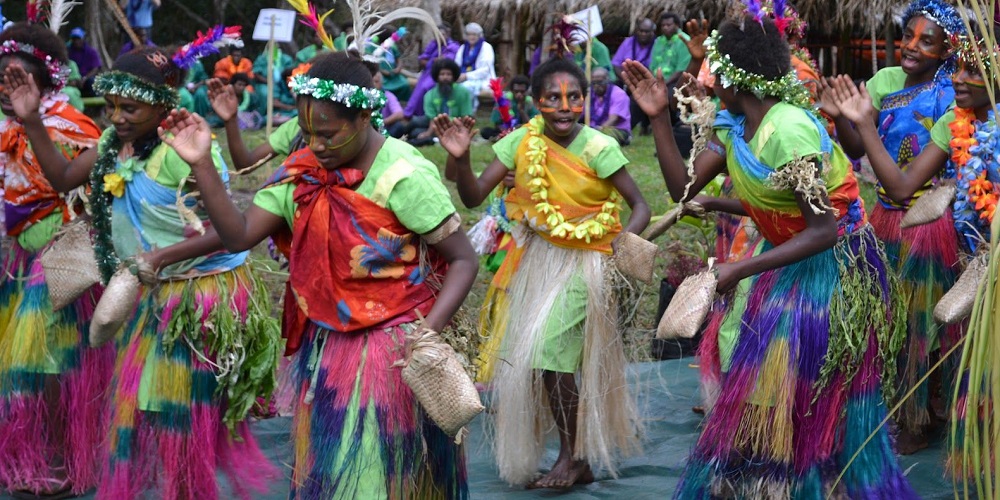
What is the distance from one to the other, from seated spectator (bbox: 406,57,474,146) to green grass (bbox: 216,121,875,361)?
0.78m

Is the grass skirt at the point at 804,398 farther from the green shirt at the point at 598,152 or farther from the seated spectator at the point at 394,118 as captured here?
the seated spectator at the point at 394,118

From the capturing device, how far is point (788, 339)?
4.20 metres

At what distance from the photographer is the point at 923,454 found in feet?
18.3

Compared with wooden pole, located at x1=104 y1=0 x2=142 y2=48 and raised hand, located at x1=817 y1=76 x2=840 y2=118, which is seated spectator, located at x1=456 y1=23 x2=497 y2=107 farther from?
raised hand, located at x1=817 y1=76 x2=840 y2=118

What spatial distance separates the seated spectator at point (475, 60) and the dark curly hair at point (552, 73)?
10306mm

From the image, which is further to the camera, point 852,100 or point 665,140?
point 665,140

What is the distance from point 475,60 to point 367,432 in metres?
12.8

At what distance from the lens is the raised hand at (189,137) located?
376 centimetres

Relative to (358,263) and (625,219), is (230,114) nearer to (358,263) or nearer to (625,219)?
(358,263)

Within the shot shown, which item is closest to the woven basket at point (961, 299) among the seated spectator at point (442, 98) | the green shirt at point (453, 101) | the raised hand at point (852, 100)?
the raised hand at point (852, 100)

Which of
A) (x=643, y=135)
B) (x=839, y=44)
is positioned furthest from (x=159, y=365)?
(x=839, y=44)

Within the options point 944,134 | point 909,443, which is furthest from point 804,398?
point 909,443

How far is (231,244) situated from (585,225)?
1.93 m

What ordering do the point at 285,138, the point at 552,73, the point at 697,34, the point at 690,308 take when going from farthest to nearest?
the point at 285,138, the point at 552,73, the point at 697,34, the point at 690,308
